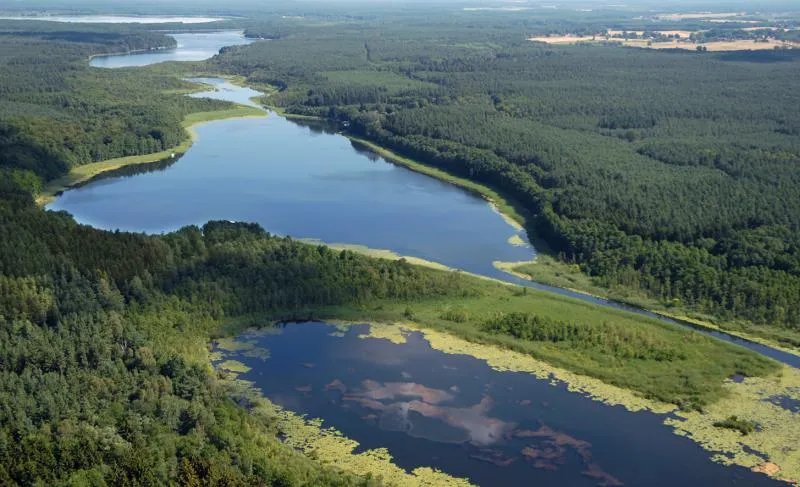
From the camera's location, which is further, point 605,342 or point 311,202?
point 311,202

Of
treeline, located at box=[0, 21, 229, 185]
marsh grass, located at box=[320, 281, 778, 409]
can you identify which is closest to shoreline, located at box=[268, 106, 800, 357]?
marsh grass, located at box=[320, 281, 778, 409]

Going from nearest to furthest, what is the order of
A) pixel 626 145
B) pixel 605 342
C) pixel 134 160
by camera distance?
pixel 605 342 → pixel 626 145 → pixel 134 160

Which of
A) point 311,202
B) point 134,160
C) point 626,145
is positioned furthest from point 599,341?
point 134,160

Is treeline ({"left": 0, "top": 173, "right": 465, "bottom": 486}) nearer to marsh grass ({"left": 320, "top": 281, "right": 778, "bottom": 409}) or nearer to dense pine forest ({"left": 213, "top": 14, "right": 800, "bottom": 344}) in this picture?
marsh grass ({"left": 320, "top": 281, "right": 778, "bottom": 409})

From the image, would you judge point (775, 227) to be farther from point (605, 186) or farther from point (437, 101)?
point (437, 101)

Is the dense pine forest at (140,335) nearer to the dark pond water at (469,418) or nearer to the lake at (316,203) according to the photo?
the dark pond water at (469,418)

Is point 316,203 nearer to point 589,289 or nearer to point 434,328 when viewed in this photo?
point 589,289
